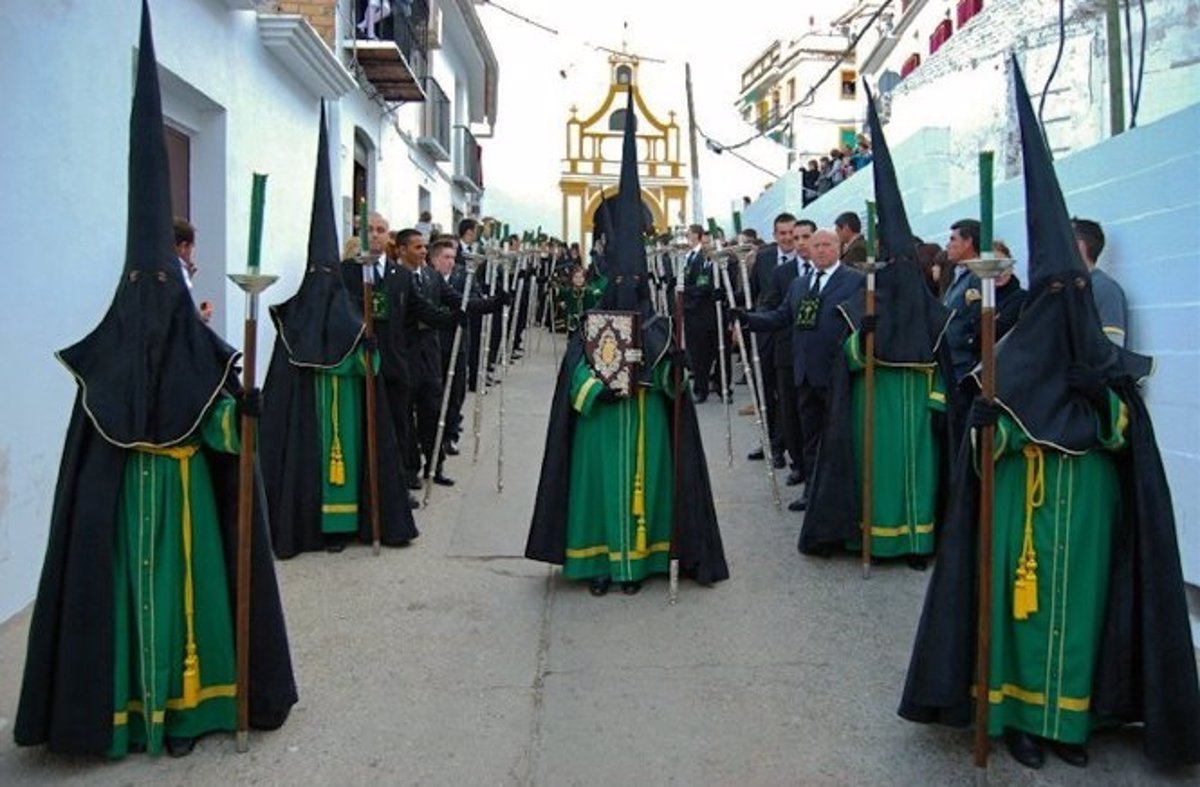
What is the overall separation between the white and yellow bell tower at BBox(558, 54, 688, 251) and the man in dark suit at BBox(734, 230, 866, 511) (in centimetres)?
2880

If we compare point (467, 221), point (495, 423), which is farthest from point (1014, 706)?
point (467, 221)

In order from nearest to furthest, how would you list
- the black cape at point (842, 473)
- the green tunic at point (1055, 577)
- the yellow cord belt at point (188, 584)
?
1. the green tunic at point (1055, 577)
2. the yellow cord belt at point (188, 584)
3. the black cape at point (842, 473)

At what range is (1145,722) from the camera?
3.36 m

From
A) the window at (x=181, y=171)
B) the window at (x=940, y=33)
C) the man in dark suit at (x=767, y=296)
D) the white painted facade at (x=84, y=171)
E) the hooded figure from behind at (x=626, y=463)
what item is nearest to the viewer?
the white painted facade at (x=84, y=171)

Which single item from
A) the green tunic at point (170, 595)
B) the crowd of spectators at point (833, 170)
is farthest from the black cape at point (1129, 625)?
the crowd of spectators at point (833, 170)

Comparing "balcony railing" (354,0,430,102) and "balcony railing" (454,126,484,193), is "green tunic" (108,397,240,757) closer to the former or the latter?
"balcony railing" (354,0,430,102)

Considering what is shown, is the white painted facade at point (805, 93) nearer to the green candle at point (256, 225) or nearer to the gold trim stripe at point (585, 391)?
the gold trim stripe at point (585, 391)

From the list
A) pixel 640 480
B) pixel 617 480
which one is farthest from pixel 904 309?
pixel 617 480

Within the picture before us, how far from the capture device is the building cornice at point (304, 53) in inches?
341

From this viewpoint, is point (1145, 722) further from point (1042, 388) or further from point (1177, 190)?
point (1177, 190)

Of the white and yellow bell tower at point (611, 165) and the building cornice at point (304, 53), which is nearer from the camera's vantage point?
the building cornice at point (304, 53)

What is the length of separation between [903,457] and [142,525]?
3899 millimetres

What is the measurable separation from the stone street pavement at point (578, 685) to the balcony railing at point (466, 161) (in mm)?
16886

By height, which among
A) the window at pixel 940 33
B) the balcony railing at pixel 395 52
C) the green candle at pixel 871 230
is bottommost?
the green candle at pixel 871 230
